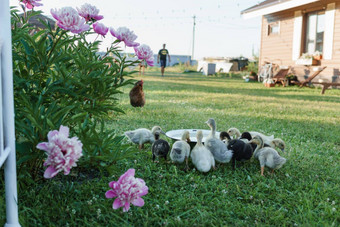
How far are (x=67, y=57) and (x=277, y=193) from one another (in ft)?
5.76

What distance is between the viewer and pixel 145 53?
7.77ft

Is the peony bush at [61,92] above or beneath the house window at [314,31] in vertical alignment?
beneath

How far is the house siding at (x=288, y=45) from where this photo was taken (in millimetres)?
11938

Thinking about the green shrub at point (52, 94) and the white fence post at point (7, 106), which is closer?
the white fence post at point (7, 106)

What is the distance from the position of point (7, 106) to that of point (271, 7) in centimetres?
1462

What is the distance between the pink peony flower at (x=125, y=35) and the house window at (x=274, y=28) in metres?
14.5

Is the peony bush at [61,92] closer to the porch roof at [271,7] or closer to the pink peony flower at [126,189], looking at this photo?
the pink peony flower at [126,189]

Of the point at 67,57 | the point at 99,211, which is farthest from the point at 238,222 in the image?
the point at 67,57

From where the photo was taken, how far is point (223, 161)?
292 centimetres

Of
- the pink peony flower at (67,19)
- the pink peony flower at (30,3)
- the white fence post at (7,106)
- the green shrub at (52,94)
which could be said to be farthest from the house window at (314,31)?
the white fence post at (7,106)

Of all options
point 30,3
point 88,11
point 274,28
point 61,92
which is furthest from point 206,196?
point 274,28

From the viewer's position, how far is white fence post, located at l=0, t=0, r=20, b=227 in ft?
4.84

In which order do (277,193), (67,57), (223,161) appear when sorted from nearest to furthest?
(67,57) → (277,193) → (223,161)

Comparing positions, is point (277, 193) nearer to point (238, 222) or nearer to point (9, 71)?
point (238, 222)
